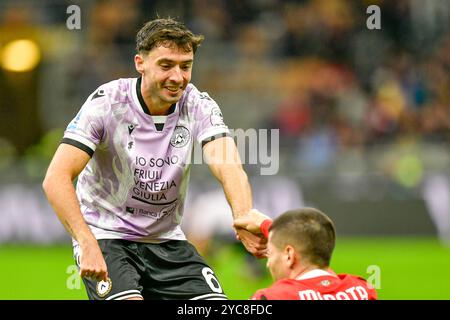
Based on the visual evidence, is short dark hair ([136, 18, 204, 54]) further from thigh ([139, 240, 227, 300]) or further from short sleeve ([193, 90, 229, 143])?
thigh ([139, 240, 227, 300])

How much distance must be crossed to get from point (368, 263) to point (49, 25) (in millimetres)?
8962

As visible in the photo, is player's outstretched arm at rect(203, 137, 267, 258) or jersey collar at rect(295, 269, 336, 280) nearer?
jersey collar at rect(295, 269, 336, 280)

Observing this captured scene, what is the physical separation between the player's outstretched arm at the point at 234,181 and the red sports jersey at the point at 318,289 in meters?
1.08

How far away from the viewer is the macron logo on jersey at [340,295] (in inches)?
192

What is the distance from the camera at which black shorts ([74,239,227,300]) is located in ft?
20.7

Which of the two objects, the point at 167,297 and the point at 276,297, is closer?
the point at 276,297

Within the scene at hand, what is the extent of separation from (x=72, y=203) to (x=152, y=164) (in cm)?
73

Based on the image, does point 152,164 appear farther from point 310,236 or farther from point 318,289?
point 318,289

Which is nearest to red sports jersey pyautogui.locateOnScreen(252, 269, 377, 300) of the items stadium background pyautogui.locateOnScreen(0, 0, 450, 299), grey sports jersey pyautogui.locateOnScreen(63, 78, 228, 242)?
grey sports jersey pyautogui.locateOnScreen(63, 78, 228, 242)

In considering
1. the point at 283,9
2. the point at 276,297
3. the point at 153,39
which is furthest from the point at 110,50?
the point at 276,297

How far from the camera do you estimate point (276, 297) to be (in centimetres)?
490

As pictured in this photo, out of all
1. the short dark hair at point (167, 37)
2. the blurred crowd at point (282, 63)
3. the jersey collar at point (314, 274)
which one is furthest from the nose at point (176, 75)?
the blurred crowd at point (282, 63)
